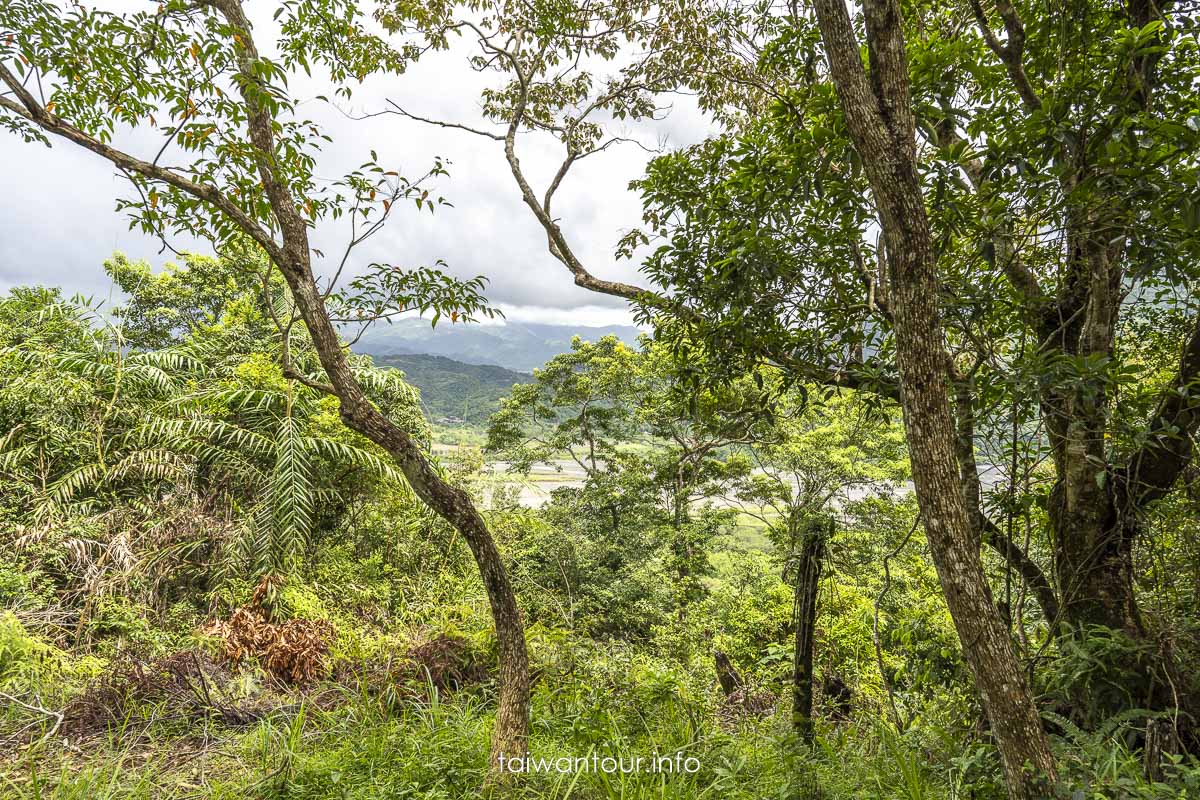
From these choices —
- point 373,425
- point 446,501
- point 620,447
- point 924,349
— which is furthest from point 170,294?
point 924,349

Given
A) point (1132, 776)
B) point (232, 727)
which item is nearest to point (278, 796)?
point (232, 727)

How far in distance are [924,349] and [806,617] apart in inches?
66.7

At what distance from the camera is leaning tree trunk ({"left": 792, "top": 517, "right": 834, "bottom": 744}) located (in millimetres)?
2637

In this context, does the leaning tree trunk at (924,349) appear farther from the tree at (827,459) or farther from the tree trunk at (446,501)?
the tree at (827,459)

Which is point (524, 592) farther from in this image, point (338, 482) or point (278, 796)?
point (278, 796)

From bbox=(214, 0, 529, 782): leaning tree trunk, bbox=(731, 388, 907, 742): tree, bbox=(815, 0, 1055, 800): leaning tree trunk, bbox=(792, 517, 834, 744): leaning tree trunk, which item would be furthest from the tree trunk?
bbox=(731, 388, 907, 742): tree

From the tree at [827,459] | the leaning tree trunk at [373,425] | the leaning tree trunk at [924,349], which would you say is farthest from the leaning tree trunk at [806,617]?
the tree at [827,459]

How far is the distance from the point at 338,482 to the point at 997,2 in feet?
21.7

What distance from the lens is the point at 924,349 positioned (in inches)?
60.2

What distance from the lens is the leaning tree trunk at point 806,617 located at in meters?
2.64

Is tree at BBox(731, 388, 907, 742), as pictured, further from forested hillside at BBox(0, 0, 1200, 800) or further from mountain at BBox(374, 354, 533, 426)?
mountain at BBox(374, 354, 533, 426)

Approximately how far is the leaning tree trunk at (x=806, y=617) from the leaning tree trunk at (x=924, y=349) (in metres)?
1.09

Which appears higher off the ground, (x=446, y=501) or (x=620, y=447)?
(x=620, y=447)

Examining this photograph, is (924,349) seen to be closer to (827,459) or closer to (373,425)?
(373,425)
